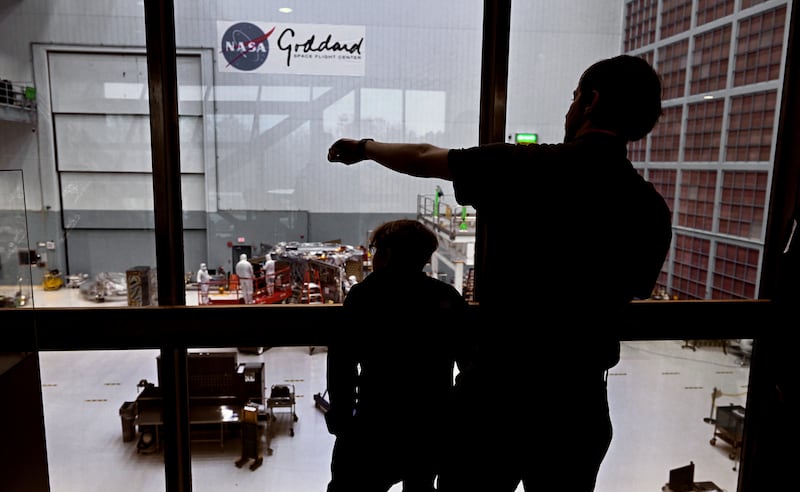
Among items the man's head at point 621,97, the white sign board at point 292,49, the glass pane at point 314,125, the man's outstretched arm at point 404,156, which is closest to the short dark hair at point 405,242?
the man's outstretched arm at point 404,156

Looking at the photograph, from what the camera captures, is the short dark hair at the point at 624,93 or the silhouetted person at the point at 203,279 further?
the silhouetted person at the point at 203,279

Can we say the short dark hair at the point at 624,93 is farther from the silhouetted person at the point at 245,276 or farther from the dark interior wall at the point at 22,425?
the dark interior wall at the point at 22,425

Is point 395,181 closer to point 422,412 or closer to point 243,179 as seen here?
point 243,179

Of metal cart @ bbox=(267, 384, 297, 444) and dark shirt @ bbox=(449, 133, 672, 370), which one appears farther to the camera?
metal cart @ bbox=(267, 384, 297, 444)

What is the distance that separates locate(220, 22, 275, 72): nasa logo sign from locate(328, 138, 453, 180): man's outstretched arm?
136 cm

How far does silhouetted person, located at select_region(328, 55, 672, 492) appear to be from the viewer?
112 centimetres

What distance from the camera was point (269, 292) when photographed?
8.20ft

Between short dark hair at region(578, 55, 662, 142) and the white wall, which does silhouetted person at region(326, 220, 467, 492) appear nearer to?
short dark hair at region(578, 55, 662, 142)

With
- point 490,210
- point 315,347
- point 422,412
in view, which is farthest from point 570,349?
point 315,347

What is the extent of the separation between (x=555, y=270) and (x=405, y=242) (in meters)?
0.55

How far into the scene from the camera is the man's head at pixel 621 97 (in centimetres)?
114

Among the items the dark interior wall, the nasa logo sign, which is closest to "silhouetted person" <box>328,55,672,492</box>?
the nasa logo sign

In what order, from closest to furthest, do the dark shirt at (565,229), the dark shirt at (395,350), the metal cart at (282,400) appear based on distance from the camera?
the dark shirt at (565,229)
the dark shirt at (395,350)
the metal cart at (282,400)

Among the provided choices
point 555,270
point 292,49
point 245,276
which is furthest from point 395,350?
point 292,49
